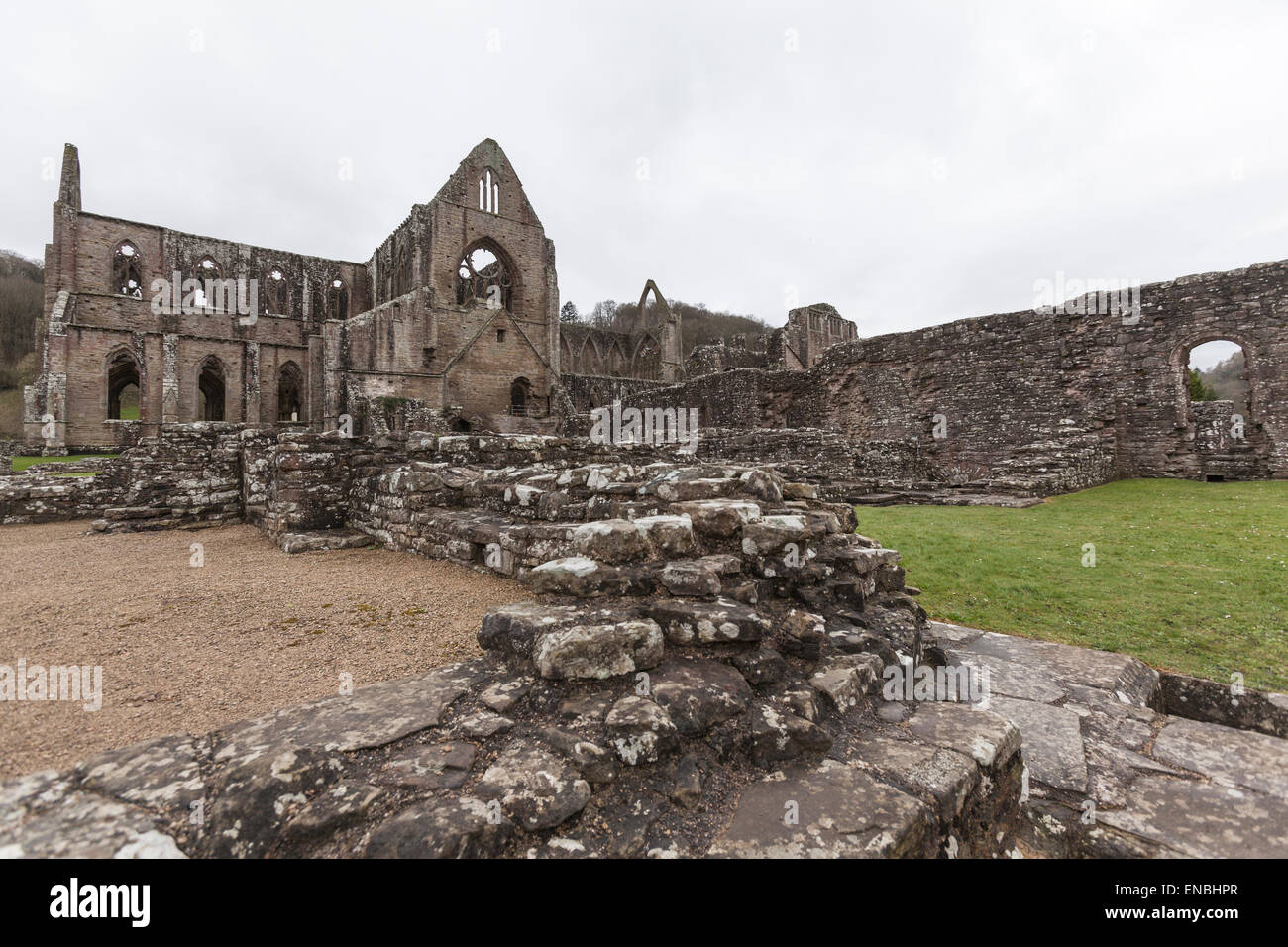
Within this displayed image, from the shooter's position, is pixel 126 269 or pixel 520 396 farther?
pixel 126 269

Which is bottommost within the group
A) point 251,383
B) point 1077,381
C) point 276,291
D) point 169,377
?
point 1077,381

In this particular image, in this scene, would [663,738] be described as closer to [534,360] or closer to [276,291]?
[534,360]

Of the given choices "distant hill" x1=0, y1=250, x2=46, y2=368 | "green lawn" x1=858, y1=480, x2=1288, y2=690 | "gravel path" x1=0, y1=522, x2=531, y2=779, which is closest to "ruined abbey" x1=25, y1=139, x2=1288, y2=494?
"green lawn" x1=858, y1=480, x2=1288, y2=690

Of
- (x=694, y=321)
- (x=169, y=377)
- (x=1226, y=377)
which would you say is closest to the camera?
(x=169, y=377)

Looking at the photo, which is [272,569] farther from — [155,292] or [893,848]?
[155,292]

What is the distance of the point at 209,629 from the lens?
3.65 metres

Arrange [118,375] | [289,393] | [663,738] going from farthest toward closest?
[289,393]
[118,375]
[663,738]

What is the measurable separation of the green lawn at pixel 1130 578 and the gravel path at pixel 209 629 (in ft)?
13.6

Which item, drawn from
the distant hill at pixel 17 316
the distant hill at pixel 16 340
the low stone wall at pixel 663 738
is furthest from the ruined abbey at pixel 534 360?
the low stone wall at pixel 663 738

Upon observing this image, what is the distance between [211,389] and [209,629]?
129 ft

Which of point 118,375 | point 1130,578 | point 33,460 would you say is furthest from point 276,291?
point 1130,578

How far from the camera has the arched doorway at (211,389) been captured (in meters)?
31.5
